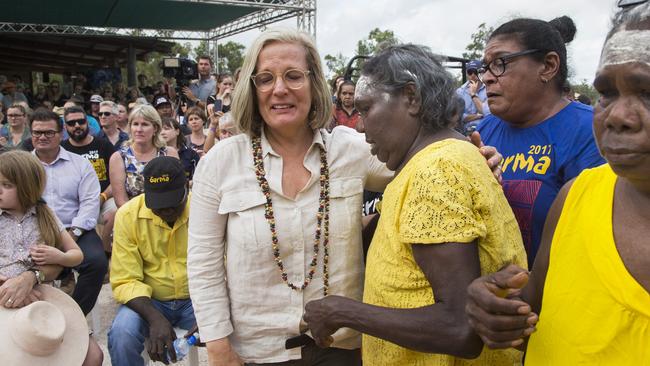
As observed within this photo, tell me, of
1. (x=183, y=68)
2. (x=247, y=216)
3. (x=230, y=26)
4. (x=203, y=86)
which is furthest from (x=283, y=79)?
(x=230, y=26)

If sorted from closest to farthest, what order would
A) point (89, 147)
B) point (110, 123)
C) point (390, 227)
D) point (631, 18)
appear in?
point (631, 18), point (390, 227), point (89, 147), point (110, 123)

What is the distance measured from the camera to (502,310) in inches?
44.8

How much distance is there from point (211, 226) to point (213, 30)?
56.5 feet

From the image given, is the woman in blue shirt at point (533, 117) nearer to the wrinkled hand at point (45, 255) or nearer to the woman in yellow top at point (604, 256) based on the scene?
the woman in yellow top at point (604, 256)

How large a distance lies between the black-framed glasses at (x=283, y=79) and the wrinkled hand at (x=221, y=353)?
931 mm

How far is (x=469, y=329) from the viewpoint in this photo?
1322 millimetres

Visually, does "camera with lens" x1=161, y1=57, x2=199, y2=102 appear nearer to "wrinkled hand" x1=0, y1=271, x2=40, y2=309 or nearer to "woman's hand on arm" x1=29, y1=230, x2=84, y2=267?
"woman's hand on arm" x1=29, y1=230, x2=84, y2=267

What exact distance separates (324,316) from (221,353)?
57 centimetres

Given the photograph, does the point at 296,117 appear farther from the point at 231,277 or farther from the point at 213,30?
the point at 213,30

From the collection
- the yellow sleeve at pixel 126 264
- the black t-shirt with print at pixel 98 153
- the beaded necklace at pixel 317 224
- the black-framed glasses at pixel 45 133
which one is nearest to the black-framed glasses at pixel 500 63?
the beaded necklace at pixel 317 224

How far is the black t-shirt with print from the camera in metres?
5.69

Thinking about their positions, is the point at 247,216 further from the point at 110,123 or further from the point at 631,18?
the point at 110,123

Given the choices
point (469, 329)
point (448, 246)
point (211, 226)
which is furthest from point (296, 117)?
point (469, 329)

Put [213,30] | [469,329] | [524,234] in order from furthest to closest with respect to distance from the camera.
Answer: [213,30] → [524,234] → [469,329]
